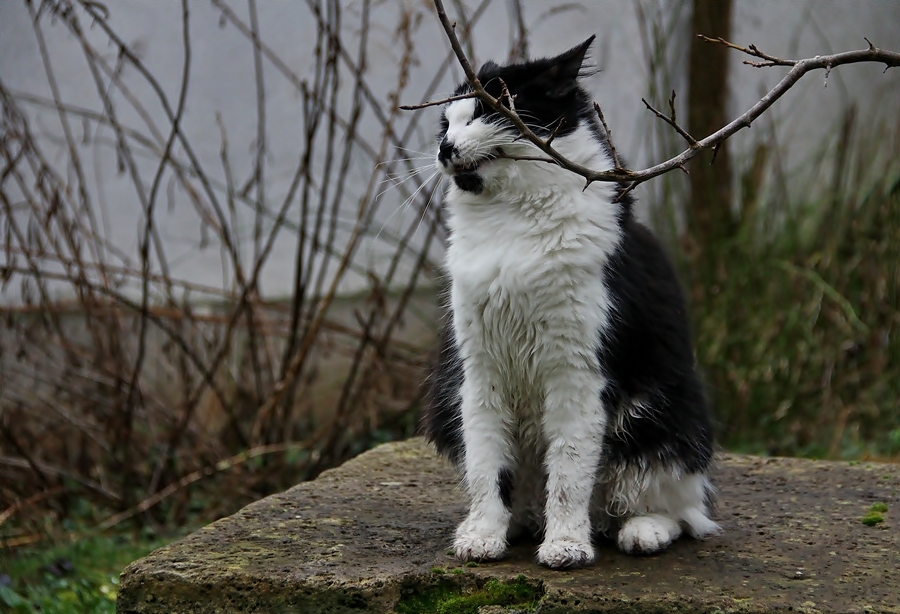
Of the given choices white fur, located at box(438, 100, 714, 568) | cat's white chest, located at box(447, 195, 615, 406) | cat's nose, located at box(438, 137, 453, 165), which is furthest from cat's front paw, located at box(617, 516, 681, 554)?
cat's nose, located at box(438, 137, 453, 165)

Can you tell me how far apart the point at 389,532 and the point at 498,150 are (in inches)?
44.0

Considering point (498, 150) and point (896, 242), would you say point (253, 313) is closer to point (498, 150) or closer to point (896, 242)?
point (498, 150)

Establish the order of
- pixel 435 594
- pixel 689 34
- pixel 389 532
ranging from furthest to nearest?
pixel 689 34 < pixel 389 532 < pixel 435 594

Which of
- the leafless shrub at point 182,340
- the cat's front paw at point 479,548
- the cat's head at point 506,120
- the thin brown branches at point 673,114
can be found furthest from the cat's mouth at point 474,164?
the leafless shrub at point 182,340

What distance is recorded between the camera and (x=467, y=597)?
7.55ft

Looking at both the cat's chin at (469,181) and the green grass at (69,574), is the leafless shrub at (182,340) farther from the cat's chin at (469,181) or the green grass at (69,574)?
the cat's chin at (469,181)

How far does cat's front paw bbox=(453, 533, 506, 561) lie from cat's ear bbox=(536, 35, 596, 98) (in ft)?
3.63

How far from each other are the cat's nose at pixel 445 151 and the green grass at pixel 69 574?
1.92m

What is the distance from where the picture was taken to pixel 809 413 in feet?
16.5

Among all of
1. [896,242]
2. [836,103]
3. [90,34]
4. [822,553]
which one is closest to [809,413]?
[896,242]

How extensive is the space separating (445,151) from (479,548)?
98 centimetres

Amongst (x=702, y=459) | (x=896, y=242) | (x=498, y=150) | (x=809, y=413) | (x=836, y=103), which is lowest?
(x=809, y=413)

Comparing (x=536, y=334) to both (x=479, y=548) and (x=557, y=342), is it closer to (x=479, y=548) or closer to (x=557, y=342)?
(x=557, y=342)

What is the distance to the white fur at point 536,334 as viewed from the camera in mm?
2316
